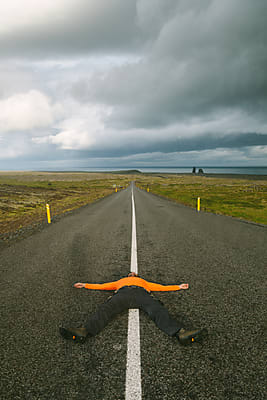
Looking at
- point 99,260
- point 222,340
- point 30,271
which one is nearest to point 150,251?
point 99,260

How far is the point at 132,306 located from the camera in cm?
354

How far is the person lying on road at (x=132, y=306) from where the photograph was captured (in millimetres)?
2846

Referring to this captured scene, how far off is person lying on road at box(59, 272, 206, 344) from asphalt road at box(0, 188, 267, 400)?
123 millimetres

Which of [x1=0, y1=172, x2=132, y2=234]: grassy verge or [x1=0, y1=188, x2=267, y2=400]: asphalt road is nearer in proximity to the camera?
[x1=0, y1=188, x2=267, y2=400]: asphalt road

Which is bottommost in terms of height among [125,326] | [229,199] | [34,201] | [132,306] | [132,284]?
[229,199]

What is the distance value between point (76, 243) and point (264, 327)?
6.38 meters

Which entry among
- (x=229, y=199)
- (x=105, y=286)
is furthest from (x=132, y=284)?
(x=229, y=199)

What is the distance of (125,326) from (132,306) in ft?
1.22

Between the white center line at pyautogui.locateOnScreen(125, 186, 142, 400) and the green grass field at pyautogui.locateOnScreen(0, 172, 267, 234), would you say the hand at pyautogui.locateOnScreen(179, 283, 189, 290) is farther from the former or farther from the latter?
the green grass field at pyautogui.locateOnScreen(0, 172, 267, 234)

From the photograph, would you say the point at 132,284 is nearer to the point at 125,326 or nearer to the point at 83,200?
the point at 125,326

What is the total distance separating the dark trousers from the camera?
301cm

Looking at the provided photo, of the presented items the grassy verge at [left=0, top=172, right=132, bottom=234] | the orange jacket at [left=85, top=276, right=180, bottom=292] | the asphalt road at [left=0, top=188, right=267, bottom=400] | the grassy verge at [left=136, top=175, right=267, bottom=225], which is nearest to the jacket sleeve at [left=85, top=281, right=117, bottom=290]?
the orange jacket at [left=85, top=276, right=180, bottom=292]

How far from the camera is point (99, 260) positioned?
20.0ft

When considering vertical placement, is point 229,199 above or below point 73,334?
below
